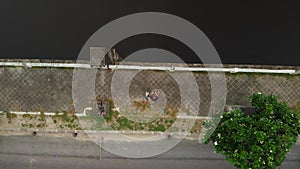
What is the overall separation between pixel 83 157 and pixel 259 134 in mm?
9484

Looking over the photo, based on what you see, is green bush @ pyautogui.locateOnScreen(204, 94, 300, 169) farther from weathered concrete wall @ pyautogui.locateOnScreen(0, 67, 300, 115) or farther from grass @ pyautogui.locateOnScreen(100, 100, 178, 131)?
grass @ pyautogui.locateOnScreen(100, 100, 178, 131)

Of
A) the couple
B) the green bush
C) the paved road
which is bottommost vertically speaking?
the paved road

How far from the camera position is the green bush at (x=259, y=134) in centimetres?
1543

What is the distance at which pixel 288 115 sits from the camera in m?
15.9

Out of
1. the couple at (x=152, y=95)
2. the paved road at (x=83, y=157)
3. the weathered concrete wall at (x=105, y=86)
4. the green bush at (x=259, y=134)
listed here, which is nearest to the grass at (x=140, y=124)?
the couple at (x=152, y=95)

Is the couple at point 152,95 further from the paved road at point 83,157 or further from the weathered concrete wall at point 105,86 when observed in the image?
the paved road at point 83,157

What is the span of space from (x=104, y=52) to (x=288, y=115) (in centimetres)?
935

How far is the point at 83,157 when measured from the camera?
19.4 metres

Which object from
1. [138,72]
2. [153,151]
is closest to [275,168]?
[153,151]

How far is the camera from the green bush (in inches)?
607

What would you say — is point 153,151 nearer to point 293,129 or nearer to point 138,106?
point 138,106

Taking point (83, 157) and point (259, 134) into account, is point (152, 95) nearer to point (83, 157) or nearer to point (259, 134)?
point (83, 157)

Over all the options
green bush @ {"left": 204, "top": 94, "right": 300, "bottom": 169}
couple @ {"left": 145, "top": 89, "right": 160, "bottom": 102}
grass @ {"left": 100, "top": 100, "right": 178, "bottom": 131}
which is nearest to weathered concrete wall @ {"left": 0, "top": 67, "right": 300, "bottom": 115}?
couple @ {"left": 145, "top": 89, "right": 160, "bottom": 102}

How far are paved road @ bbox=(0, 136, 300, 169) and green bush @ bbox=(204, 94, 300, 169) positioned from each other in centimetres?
308
